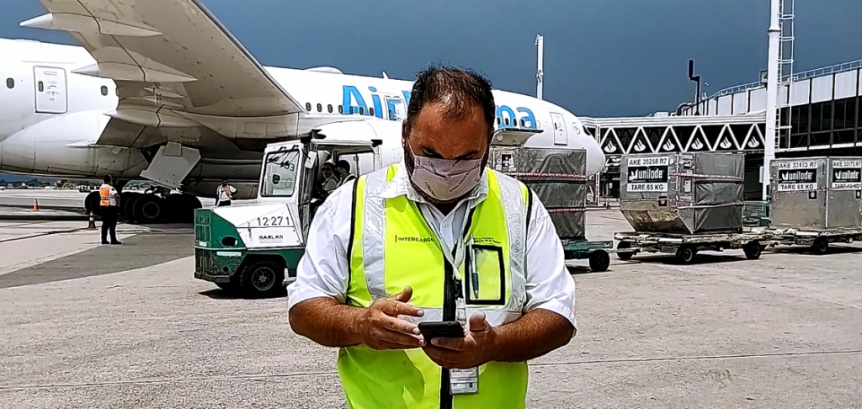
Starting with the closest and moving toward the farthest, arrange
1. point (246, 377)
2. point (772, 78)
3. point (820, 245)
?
point (246, 377), point (820, 245), point (772, 78)

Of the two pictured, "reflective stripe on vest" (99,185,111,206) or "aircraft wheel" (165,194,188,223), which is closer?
"reflective stripe on vest" (99,185,111,206)

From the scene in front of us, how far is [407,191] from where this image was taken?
6.01 ft

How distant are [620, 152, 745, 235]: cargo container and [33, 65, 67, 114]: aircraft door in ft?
43.6

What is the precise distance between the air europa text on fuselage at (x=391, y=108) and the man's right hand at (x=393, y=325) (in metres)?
17.2

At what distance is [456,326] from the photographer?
150cm

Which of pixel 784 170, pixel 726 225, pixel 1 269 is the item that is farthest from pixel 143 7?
pixel 784 170

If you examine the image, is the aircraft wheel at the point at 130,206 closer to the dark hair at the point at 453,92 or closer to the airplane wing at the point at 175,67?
the airplane wing at the point at 175,67

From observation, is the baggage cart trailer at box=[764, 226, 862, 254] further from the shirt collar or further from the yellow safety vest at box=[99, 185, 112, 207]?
the shirt collar

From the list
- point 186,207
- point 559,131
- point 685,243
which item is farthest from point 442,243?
point 186,207

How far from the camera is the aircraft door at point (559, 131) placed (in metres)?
21.1

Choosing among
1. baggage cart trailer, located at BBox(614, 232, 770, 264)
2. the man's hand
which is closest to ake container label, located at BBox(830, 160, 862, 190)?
baggage cart trailer, located at BBox(614, 232, 770, 264)

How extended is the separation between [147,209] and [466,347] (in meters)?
21.2

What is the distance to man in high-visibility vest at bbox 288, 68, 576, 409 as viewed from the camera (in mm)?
1729

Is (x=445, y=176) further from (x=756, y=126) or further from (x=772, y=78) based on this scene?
(x=756, y=126)
